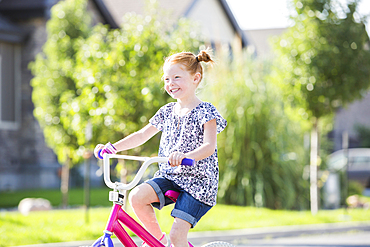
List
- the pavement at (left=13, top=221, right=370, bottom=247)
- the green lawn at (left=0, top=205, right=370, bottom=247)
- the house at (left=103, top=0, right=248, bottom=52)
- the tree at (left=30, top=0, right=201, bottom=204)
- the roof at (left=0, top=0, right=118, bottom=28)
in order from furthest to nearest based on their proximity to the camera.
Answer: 1. the house at (left=103, top=0, right=248, bottom=52)
2. the roof at (left=0, top=0, right=118, bottom=28)
3. the tree at (left=30, top=0, right=201, bottom=204)
4. the pavement at (left=13, top=221, right=370, bottom=247)
5. the green lawn at (left=0, top=205, right=370, bottom=247)

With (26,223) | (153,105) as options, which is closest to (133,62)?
(153,105)

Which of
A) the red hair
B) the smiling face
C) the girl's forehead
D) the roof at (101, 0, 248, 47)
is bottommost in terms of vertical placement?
the smiling face

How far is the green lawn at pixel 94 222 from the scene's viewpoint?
6.61m

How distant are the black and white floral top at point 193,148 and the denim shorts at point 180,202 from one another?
0.03 meters

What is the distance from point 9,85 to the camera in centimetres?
1698

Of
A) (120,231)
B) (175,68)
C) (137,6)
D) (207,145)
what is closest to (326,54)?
(175,68)

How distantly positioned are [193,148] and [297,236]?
5.40m

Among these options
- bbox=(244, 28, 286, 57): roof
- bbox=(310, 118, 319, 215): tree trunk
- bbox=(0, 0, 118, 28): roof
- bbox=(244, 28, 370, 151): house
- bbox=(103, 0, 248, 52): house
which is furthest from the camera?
bbox=(244, 28, 286, 57): roof

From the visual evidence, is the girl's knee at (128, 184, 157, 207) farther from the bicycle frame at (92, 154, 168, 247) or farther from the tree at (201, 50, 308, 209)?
the tree at (201, 50, 308, 209)

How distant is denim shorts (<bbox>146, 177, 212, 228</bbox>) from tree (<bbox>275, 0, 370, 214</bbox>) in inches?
265

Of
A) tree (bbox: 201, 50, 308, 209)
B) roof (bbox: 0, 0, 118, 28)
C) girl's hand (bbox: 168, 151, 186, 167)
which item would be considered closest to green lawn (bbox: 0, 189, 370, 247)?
tree (bbox: 201, 50, 308, 209)

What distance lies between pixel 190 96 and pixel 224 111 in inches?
316

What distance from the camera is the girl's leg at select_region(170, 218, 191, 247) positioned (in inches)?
124

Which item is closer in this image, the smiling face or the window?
the smiling face
